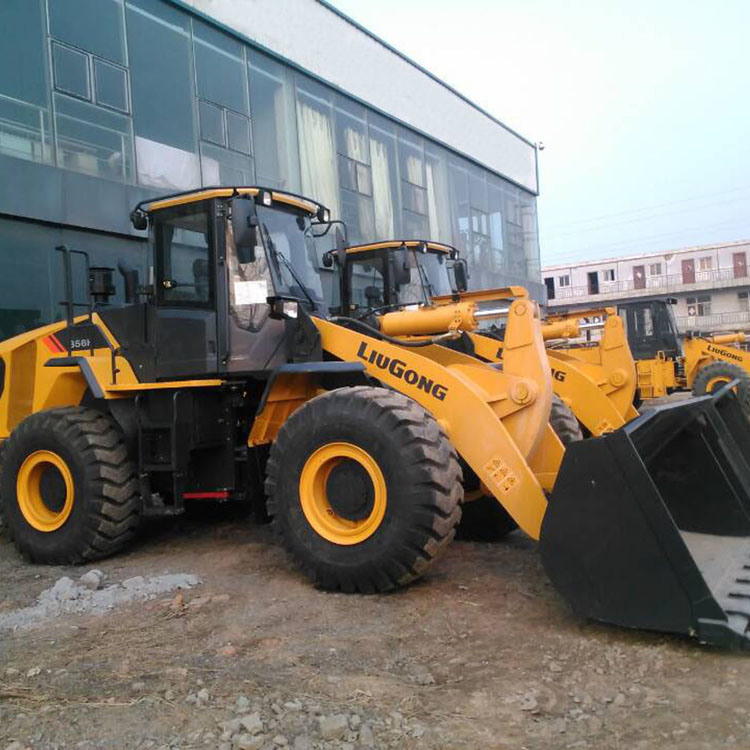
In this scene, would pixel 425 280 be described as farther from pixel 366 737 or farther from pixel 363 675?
pixel 366 737

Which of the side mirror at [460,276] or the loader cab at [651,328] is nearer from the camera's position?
the side mirror at [460,276]

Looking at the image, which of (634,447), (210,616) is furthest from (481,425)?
(210,616)

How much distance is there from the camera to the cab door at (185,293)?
18.4ft

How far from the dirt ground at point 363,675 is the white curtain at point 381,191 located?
518 inches

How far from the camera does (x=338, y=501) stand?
→ 4.65m

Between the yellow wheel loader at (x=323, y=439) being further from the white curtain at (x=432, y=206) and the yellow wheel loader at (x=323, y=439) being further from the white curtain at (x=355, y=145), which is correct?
the white curtain at (x=432, y=206)

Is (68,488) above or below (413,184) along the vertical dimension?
below

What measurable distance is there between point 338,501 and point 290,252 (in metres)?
2.22

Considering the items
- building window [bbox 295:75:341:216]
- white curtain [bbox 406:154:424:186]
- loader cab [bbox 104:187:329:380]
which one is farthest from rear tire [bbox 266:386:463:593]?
white curtain [bbox 406:154:424:186]

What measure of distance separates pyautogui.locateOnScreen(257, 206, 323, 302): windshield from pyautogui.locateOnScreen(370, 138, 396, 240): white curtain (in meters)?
11.0

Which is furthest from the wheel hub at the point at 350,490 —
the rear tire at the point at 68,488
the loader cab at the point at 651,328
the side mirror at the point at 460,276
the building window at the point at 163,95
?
the loader cab at the point at 651,328

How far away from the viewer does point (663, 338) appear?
1509 centimetres

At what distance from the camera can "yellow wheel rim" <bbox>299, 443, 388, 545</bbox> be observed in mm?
4477

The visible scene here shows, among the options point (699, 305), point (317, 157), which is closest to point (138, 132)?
point (317, 157)
